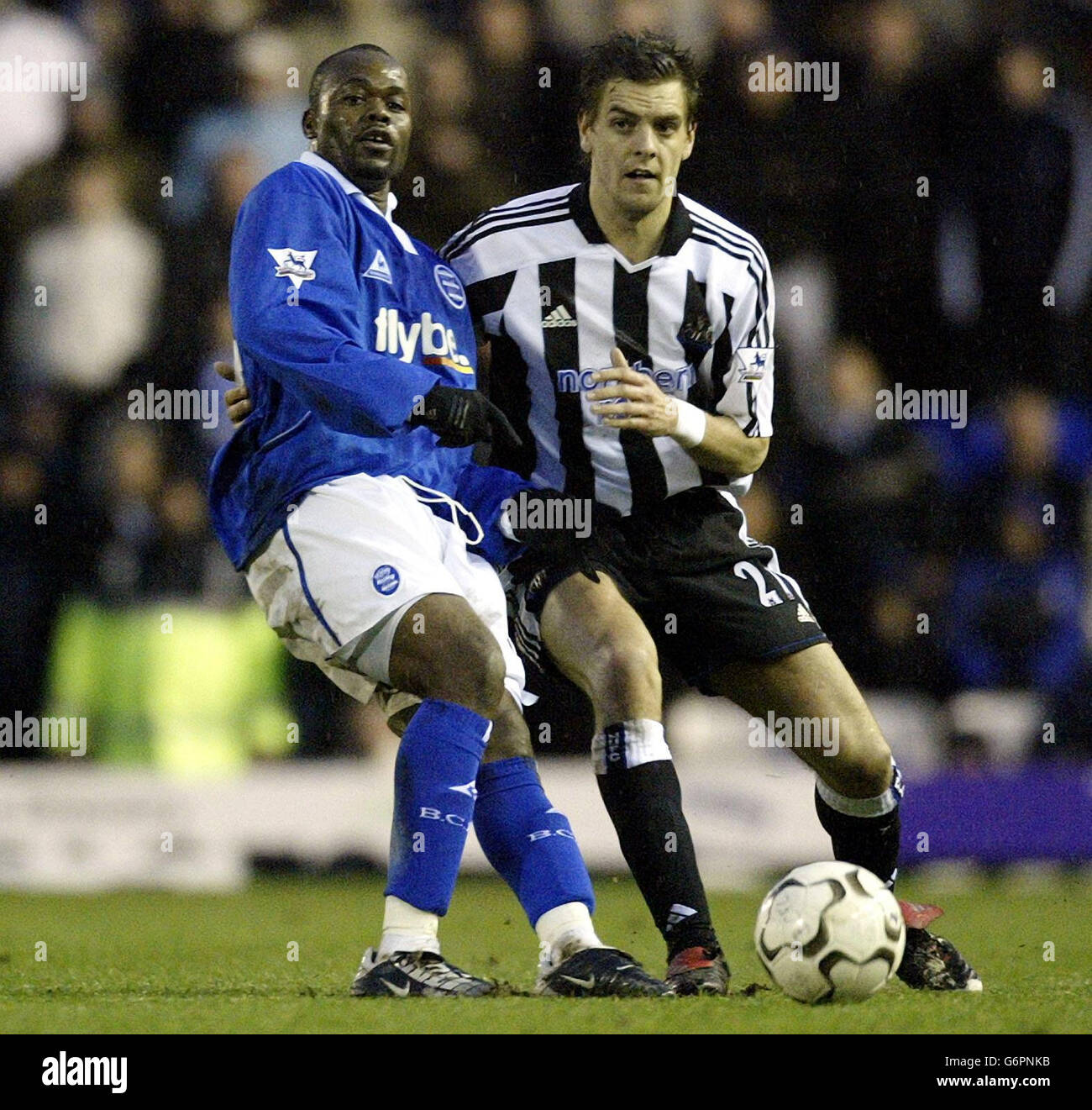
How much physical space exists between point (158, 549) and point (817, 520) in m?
3.15

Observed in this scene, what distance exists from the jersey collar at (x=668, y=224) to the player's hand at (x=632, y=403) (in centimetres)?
55

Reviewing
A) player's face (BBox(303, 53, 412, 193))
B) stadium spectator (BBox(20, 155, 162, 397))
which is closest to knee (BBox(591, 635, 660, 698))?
player's face (BBox(303, 53, 412, 193))

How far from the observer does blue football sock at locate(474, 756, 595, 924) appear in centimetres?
452

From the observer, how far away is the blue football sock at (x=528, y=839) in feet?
14.8

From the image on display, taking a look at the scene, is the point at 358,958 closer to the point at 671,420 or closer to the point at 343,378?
the point at 671,420

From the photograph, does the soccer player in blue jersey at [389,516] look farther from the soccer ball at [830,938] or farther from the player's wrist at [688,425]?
the player's wrist at [688,425]

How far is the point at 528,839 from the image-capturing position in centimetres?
458

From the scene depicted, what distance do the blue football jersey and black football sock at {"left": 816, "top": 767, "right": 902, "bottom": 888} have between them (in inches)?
54.5

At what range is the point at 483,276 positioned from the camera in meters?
5.17

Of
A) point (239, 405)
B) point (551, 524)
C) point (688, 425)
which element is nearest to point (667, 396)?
point (688, 425)

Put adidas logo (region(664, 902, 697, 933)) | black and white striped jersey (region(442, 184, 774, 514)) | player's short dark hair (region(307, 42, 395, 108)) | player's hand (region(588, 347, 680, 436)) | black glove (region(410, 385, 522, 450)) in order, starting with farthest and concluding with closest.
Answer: black and white striped jersey (region(442, 184, 774, 514)), player's short dark hair (region(307, 42, 395, 108)), player's hand (region(588, 347, 680, 436)), adidas logo (region(664, 902, 697, 933)), black glove (region(410, 385, 522, 450))

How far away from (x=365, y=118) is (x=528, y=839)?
6.19ft

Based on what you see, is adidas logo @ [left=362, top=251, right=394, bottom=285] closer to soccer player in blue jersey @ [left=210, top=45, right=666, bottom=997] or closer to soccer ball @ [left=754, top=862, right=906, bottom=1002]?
soccer player in blue jersey @ [left=210, top=45, right=666, bottom=997]

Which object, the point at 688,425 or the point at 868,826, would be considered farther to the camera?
the point at 868,826
